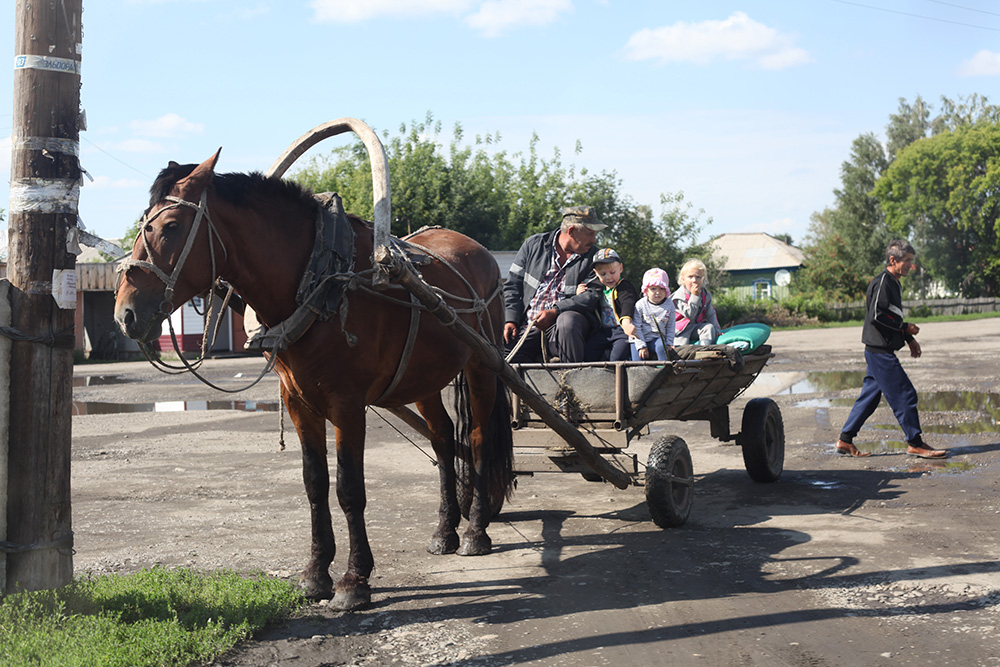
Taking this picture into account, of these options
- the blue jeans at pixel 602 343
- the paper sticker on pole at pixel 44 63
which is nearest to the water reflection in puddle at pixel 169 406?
the blue jeans at pixel 602 343

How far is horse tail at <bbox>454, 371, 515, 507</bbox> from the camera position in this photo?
6109mm

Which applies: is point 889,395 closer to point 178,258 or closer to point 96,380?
point 178,258

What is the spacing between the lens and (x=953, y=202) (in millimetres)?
58844

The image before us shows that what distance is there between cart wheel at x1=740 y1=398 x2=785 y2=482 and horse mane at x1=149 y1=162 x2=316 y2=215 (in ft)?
14.2

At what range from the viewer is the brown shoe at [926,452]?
8.32m

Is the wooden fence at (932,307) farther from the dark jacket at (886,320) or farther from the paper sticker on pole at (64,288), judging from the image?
the paper sticker on pole at (64,288)

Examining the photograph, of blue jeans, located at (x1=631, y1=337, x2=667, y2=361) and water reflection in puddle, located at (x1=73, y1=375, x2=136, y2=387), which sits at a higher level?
blue jeans, located at (x1=631, y1=337, x2=667, y2=361)

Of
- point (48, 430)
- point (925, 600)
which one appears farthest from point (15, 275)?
point (925, 600)

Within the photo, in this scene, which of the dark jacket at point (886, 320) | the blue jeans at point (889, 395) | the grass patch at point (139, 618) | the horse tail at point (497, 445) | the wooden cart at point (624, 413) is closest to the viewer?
the grass patch at point (139, 618)

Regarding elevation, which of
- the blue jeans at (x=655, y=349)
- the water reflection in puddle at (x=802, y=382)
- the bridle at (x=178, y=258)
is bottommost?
the water reflection in puddle at (x=802, y=382)

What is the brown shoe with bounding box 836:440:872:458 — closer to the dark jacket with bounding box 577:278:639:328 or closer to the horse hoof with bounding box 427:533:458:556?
the dark jacket with bounding box 577:278:639:328

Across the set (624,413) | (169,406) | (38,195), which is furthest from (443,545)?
(169,406)

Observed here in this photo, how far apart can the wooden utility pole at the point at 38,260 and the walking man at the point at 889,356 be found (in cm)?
738

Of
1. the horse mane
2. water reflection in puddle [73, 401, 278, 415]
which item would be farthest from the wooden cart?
water reflection in puddle [73, 401, 278, 415]
